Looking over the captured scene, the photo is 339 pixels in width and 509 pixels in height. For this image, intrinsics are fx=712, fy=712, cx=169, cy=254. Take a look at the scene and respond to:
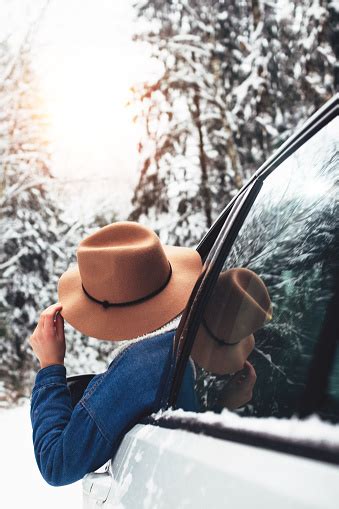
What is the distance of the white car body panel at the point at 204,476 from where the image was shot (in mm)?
675

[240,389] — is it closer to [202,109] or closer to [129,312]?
[129,312]

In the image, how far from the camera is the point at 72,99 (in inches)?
525

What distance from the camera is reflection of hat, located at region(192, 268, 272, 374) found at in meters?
1.14

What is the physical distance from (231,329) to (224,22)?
443 inches

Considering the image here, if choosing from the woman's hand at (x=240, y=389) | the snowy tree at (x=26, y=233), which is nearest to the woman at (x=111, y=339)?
the woman's hand at (x=240, y=389)

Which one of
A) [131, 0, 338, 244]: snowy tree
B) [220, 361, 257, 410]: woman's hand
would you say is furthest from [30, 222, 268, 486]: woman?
[131, 0, 338, 244]: snowy tree

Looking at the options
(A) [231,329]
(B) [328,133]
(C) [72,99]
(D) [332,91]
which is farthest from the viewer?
(C) [72,99]

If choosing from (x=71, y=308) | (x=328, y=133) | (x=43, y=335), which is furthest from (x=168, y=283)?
(x=328, y=133)

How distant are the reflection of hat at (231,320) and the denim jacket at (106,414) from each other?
163mm

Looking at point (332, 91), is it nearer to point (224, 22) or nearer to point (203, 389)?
point (224, 22)

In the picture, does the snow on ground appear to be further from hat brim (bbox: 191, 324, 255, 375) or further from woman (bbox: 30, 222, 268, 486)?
hat brim (bbox: 191, 324, 255, 375)

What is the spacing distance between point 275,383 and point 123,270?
749 millimetres

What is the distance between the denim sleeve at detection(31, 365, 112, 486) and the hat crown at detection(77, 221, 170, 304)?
230mm

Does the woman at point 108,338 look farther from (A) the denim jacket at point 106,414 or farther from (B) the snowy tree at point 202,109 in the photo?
(B) the snowy tree at point 202,109
